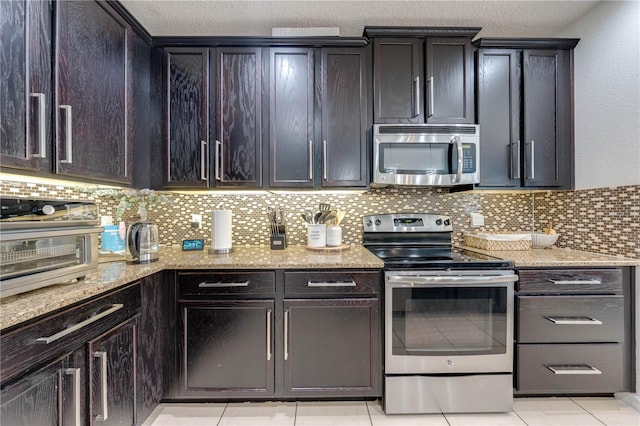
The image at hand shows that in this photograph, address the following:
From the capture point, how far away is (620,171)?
6.13 ft

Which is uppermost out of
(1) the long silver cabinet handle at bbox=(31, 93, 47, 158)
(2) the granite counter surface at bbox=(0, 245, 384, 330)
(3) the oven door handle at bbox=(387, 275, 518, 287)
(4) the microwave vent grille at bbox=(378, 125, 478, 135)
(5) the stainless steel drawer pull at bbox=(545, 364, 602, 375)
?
(4) the microwave vent grille at bbox=(378, 125, 478, 135)

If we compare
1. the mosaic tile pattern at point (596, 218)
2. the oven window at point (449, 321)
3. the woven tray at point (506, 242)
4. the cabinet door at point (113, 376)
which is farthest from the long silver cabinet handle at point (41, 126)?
the mosaic tile pattern at point (596, 218)

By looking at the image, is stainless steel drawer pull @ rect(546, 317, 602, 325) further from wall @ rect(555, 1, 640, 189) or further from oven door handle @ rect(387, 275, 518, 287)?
wall @ rect(555, 1, 640, 189)

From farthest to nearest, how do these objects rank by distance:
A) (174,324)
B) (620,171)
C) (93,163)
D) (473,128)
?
(473,128), (620,171), (174,324), (93,163)

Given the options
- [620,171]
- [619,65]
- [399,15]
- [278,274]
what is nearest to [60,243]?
[278,274]

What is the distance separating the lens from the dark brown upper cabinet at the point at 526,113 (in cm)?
212

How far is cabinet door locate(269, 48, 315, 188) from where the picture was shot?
2074 millimetres

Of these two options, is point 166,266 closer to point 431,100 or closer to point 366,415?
point 366,415

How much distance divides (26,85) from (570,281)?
8.95 ft

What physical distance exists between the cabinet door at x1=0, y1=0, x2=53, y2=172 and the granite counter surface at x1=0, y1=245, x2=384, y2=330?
49 cm

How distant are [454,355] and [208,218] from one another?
187 centimetres

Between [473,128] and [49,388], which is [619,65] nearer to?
[473,128]

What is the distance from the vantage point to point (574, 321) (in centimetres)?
176

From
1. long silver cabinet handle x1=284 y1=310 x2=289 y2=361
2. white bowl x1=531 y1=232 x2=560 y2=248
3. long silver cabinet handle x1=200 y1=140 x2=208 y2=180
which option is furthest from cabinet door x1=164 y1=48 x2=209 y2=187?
white bowl x1=531 y1=232 x2=560 y2=248
